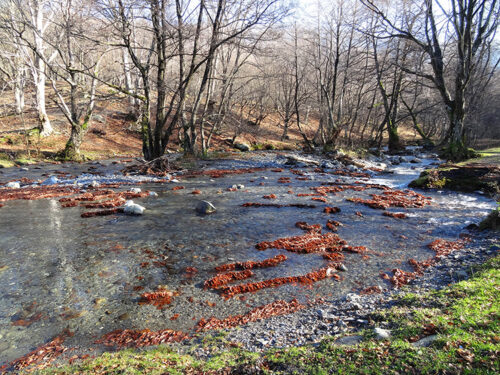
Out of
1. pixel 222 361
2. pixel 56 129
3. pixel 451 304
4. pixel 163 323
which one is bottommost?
pixel 163 323

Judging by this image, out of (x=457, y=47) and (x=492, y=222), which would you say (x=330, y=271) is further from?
(x=457, y=47)

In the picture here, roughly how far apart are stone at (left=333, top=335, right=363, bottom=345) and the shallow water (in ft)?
3.88

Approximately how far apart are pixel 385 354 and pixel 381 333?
1.23 ft

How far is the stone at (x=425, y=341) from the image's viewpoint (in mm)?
2246

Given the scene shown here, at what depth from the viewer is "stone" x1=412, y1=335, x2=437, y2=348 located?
225cm

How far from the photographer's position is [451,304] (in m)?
2.97

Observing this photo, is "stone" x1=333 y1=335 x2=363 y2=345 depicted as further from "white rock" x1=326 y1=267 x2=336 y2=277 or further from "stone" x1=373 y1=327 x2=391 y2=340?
"white rock" x1=326 y1=267 x2=336 y2=277

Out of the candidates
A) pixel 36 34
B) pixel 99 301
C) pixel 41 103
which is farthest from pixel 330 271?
pixel 41 103

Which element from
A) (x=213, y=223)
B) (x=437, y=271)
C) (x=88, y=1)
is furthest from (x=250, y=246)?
(x=88, y=1)

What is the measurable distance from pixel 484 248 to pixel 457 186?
6.64 metres

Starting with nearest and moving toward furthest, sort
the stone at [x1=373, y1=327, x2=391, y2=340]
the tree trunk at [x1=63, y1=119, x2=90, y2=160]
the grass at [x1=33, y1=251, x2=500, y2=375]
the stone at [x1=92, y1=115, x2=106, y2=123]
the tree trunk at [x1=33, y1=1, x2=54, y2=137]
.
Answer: the grass at [x1=33, y1=251, x2=500, y2=375] → the stone at [x1=373, y1=327, x2=391, y2=340] → the tree trunk at [x1=63, y1=119, x2=90, y2=160] → the tree trunk at [x1=33, y1=1, x2=54, y2=137] → the stone at [x1=92, y1=115, x2=106, y2=123]

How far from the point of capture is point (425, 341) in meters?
2.30

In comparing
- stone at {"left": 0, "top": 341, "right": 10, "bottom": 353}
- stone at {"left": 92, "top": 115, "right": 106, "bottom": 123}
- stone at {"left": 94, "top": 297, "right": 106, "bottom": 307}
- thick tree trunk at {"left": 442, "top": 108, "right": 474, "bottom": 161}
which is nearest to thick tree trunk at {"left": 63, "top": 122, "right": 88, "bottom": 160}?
stone at {"left": 92, "top": 115, "right": 106, "bottom": 123}

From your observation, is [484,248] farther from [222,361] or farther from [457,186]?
[457,186]
